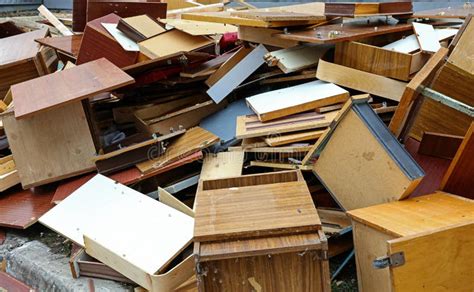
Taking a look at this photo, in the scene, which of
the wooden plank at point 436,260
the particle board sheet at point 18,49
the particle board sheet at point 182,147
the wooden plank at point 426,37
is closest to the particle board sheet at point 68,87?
the particle board sheet at point 182,147

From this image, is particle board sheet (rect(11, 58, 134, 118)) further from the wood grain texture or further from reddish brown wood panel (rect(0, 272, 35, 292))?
the wood grain texture

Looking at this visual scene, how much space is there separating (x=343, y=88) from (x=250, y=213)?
1304 mm

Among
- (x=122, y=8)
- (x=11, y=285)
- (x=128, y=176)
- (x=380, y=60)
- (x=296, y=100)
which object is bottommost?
(x=11, y=285)

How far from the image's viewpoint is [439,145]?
2.22 meters

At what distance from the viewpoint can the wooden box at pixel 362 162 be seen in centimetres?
179

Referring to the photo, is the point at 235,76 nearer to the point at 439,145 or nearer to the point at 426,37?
the point at 426,37

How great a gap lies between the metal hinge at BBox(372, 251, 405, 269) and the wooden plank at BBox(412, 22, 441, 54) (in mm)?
1491

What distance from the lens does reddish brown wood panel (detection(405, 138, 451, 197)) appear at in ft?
6.59

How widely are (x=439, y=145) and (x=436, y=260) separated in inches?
35.5

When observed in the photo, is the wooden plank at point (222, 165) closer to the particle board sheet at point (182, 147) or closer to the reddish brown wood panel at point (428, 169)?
the particle board sheet at point (182, 147)

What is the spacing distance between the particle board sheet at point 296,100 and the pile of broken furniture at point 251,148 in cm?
1

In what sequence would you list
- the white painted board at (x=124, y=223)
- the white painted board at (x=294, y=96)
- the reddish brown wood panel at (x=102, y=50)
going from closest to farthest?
the white painted board at (x=124, y=223), the white painted board at (x=294, y=96), the reddish brown wood panel at (x=102, y=50)

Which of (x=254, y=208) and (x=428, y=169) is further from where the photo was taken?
(x=428, y=169)

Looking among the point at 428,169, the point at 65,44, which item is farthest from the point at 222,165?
the point at 65,44
